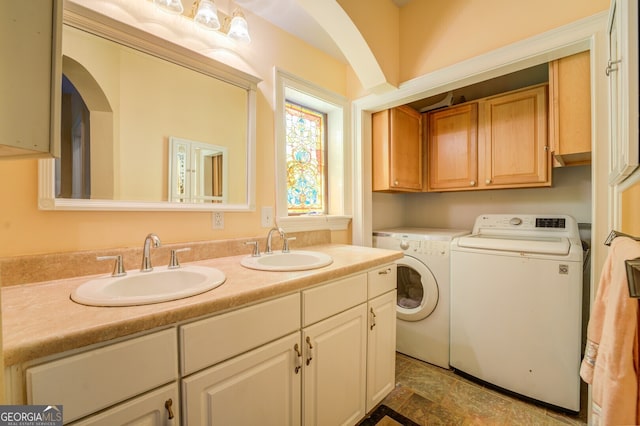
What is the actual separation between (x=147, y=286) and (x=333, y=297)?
81 cm

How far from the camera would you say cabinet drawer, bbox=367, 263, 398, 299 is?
150cm

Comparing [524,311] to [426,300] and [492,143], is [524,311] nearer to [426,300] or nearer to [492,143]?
[426,300]

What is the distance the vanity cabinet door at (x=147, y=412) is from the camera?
26.2 inches

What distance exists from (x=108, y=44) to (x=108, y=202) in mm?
690

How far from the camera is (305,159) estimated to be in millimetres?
2133

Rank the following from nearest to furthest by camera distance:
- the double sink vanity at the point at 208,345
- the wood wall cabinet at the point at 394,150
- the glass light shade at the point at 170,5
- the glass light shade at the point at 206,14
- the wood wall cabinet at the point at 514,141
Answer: the double sink vanity at the point at 208,345, the glass light shade at the point at 170,5, the glass light shade at the point at 206,14, the wood wall cabinet at the point at 514,141, the wood wall cabinet at the point at 394,150

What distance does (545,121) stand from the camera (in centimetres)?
193

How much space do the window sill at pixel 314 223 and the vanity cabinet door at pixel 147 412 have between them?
1.14 m

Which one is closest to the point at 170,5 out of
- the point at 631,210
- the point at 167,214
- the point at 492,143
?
the point at 167,214

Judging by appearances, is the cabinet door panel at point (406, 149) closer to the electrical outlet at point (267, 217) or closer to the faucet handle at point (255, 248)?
the electrical outlet at point (267, 217)

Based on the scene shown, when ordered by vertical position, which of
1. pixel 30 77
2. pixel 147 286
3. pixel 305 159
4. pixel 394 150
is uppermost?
pixel 394 150

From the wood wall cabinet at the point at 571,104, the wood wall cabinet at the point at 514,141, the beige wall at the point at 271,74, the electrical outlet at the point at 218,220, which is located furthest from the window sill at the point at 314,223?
the wood wall cabinet at the point at 571,104

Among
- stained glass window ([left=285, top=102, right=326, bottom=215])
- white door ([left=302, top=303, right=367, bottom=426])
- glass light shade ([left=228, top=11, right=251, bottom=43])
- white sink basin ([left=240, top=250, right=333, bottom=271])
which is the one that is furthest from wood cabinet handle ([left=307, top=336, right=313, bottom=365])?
glass light shade ([left=228, top=11, right=251, bottom=43])

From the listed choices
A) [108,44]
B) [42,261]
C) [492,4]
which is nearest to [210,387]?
[42,261]
